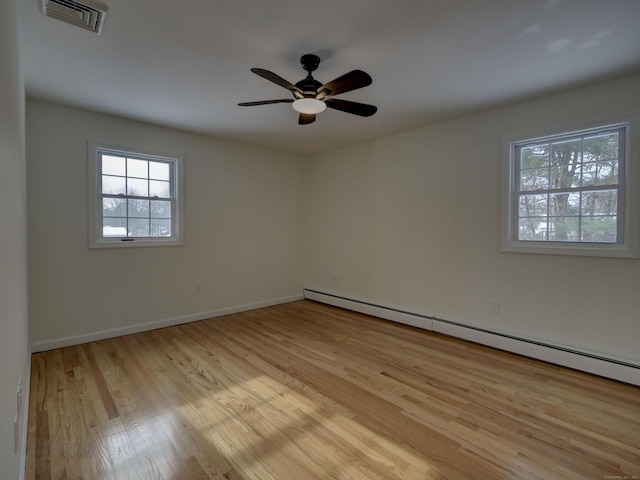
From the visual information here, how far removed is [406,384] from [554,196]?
7.46 ft

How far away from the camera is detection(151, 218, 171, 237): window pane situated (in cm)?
381

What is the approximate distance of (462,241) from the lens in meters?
3.48

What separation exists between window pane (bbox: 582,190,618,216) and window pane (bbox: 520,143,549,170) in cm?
48

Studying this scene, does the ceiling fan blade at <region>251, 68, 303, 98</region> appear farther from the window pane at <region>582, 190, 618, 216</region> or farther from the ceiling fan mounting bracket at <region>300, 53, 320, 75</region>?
the window pane at <region>582, 190, 618, 216</region>

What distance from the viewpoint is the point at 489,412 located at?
81.9 inches

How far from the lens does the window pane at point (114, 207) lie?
11.3 ft

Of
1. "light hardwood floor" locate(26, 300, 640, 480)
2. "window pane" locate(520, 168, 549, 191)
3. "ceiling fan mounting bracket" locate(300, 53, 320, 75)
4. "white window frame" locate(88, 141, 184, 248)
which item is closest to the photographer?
"light hardwood floor" locate(26, 300, 640, 480)

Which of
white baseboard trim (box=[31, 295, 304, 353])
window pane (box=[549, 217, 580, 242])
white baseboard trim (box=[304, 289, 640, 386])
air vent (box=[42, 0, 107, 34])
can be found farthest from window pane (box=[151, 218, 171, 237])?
window pane (box=[549, 217, 580, 242])

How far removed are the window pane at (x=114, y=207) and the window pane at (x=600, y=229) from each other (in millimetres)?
4782

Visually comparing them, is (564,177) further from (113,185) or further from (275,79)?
(113,185)

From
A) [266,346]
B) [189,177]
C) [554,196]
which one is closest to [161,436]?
[266,346]

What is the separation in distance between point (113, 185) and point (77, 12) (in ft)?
6.88

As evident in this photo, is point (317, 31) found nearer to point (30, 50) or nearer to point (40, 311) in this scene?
point (30, 50)

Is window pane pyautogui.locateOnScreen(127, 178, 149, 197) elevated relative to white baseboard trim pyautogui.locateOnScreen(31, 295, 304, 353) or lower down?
elevated
